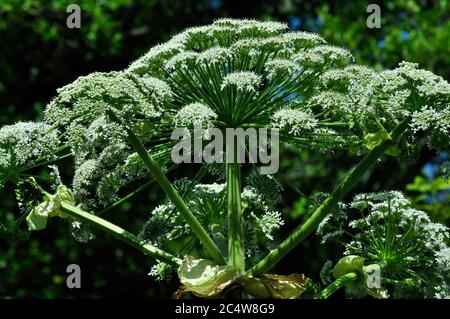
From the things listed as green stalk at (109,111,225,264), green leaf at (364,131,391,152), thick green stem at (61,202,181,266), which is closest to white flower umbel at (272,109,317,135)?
green leaf at (364,131,391,152)

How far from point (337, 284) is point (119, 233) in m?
0.61

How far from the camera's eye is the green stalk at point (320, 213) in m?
2.04

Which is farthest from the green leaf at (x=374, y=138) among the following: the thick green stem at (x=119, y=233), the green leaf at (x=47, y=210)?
the green leaf at (x=47, y=210)

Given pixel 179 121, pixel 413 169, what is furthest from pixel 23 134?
pixel 413 169

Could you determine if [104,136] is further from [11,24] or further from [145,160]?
[11,24]

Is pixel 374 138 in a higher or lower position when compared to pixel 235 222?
higher

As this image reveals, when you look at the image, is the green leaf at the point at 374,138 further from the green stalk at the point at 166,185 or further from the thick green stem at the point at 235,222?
the green stalk at the point at 166,185

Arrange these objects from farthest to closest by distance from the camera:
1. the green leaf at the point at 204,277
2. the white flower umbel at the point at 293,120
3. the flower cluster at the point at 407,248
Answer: the flower cluster at the point at 407,248, the white flower umbel at the point at 293,120, the green leaf at the point at 204,277

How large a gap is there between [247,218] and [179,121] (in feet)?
1.63

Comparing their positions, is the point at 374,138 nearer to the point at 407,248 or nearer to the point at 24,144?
the point at 407,248

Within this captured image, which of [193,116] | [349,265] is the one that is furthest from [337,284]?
[193,116]

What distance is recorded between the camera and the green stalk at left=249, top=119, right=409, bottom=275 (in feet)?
6.68

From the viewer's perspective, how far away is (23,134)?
Answer: 2176 mm

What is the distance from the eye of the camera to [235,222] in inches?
85.7
